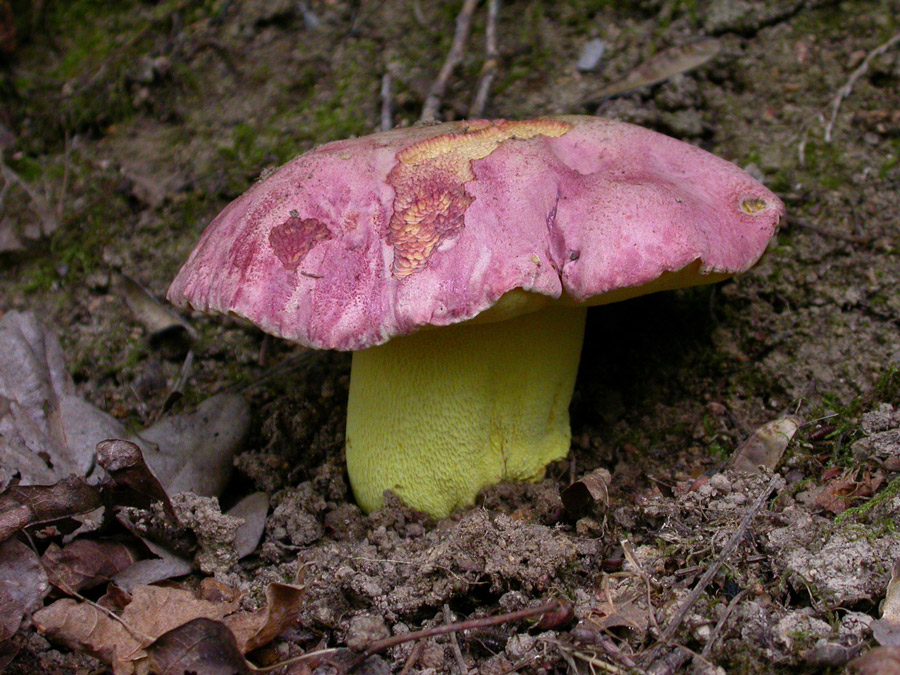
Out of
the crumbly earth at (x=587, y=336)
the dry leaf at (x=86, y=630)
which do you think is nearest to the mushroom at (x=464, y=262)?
the crumbly earth at (x=587, y=336)

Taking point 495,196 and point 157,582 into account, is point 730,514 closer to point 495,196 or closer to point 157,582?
point 495,196

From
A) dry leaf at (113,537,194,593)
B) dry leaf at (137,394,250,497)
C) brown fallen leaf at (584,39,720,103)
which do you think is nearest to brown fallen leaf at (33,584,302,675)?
dry leaf at (113,537,194,593)

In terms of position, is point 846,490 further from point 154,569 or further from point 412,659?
point 154,569

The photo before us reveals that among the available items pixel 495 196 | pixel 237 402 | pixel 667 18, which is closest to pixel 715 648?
pixel 495 196

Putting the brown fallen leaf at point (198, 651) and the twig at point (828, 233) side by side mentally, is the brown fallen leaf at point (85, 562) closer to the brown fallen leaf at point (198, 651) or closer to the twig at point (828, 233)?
the brown fallen leaf at point (198, 651)

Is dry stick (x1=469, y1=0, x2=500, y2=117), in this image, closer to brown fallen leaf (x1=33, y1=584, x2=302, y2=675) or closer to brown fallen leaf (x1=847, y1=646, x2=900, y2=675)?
brown fallen leaf (x1=33, y1=584, x2=302, y2=675)

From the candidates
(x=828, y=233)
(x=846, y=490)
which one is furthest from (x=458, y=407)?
(x=828, y=233)
